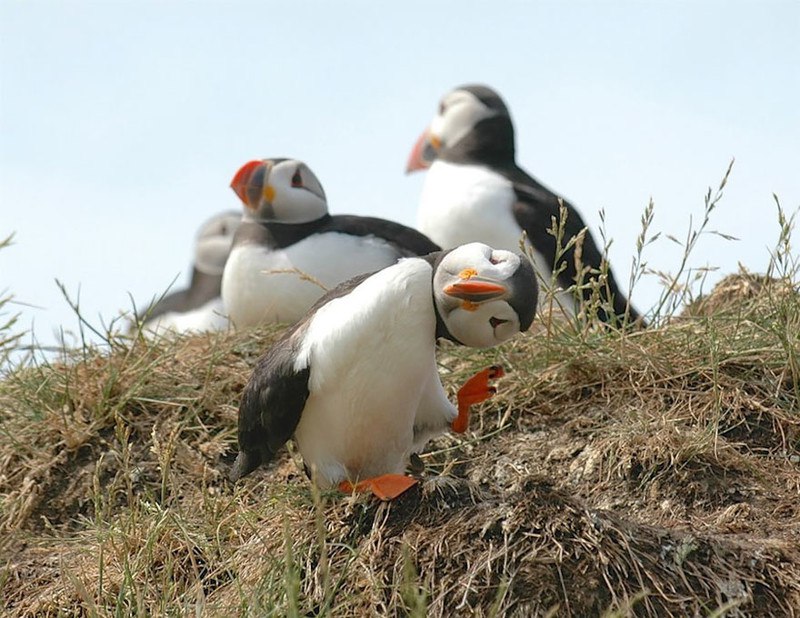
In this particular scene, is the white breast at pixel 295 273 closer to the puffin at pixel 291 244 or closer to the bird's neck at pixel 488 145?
the puffin at pixel 291 244

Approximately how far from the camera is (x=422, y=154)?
955cm

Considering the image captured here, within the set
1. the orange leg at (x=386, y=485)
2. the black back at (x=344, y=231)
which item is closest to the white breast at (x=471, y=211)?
the black back at (x=344, y=231)

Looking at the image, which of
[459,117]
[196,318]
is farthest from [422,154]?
[196,318]

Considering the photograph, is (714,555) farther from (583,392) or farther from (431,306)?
(583,392)

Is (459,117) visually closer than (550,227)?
No

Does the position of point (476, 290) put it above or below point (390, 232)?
above

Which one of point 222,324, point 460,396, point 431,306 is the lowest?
point 222,324

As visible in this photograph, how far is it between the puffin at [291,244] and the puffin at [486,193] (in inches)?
43.6

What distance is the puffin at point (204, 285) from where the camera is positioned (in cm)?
1076

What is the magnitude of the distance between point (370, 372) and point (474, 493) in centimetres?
49

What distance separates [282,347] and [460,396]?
0.59m

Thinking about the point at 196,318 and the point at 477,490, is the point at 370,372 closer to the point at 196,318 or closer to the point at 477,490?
the point at 477,490

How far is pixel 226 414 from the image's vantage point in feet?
19.0

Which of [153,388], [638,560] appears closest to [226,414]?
[153,388]
